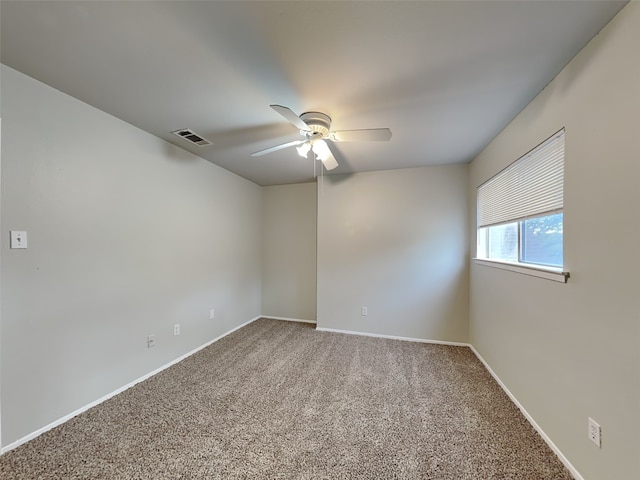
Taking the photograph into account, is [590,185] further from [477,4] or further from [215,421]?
[215,421]

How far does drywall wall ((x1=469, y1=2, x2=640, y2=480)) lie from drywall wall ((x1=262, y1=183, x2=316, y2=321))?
113 inches

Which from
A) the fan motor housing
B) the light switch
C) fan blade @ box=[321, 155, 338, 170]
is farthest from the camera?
fan blade @ box=[321, 155, 338, 170]

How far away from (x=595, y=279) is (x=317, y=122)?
1.91 metres

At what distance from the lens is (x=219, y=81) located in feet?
5.21

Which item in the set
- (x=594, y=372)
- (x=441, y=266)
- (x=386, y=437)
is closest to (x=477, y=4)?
(x=594, y=372)

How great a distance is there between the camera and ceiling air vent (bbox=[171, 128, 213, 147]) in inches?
90.0

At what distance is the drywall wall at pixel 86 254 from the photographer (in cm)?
154

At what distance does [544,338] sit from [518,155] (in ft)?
4.53

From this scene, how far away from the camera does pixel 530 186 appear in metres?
1.87

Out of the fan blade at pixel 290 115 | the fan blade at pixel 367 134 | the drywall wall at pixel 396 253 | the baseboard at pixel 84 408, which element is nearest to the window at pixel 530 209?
the drywall wall at pixel 396 253

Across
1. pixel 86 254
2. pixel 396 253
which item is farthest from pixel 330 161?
pixel 86 254

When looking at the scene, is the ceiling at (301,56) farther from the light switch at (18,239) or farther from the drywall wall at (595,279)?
the light switch at (18,239)

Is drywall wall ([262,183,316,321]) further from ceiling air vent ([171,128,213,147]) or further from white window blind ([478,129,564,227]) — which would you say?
white window blind ([478,129,564,227])

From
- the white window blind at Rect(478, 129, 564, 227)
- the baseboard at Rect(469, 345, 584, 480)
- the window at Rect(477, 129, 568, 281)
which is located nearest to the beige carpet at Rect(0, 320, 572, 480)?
the baseboard at Rect(469, 345, 584, 480)
